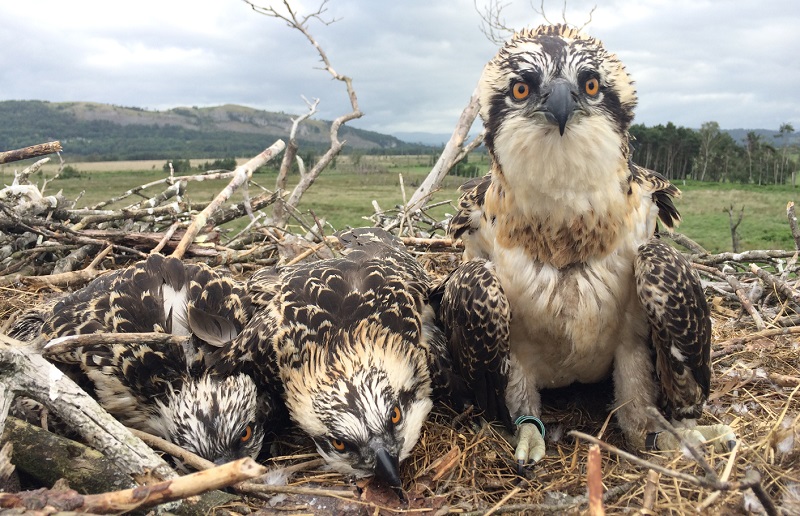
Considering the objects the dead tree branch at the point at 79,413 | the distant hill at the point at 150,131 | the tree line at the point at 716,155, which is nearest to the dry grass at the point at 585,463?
the dead tree branch at the point at 79,413

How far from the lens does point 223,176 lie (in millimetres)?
6059

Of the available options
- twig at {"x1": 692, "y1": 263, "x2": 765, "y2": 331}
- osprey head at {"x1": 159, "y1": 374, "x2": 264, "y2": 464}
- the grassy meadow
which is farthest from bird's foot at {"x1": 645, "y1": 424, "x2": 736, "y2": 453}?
the grassy meadow

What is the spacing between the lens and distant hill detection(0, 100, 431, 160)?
85669mm

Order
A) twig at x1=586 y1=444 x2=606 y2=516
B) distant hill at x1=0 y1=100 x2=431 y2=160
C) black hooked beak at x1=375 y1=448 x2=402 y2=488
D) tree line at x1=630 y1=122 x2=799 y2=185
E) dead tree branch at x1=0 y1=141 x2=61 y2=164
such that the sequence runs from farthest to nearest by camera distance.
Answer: distant hill at x1=0 y1=100 x2=431 y2=160
tree line at x1=630 y1=122 x2=799 y2=185
dead tree branch at x1=0 y1=141 x2=61 y2=164
black hooked beak at x1=375 y1=448 x2=402 y2=488
twig at x1=586 y1=444 x2=606 y2=516

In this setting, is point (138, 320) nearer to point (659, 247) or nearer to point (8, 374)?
point (8, 374)

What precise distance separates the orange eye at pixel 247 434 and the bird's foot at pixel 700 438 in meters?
2.35

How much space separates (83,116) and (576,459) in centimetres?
13275

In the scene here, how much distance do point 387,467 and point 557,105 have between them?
1.91 m

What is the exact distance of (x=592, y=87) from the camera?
8.54 ft

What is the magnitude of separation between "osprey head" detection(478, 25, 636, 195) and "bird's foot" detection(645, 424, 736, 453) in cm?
160

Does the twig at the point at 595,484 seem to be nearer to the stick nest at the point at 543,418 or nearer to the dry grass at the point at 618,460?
the stick nest at the point at 543,418

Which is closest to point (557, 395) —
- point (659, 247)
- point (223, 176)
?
point (659, 247)

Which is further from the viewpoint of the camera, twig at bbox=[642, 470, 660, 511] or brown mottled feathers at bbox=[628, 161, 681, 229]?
brown mottled feathers at bbox=[628, 161, 681, 229]

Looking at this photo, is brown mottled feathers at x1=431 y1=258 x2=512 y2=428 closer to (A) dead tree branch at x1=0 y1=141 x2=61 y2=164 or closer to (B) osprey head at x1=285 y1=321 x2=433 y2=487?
(B) osprey head at x1=285 y1=321 x2=433 y2=487
